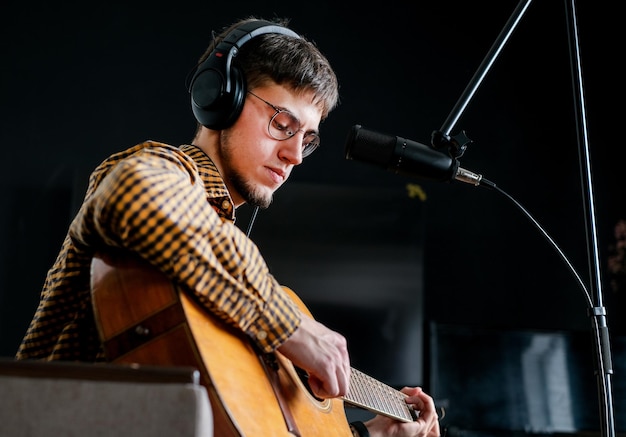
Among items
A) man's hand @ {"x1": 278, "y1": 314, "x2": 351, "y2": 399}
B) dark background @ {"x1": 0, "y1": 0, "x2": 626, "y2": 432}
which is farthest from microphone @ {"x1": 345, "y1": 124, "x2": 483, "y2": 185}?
dark background @ {"x1": 0, "y1": 0, "x2": 626, "y2": 432}

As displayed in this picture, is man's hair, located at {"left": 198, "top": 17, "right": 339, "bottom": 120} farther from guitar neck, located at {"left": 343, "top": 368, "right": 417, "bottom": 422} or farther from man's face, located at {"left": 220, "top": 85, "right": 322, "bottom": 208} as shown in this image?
guitar neck, located at {"left": 343, "top": 368, "right": 417, "bottom": 422}

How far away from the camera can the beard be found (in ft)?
4.97

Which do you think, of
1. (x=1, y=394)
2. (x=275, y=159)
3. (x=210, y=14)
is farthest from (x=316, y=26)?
(x=1, y=394)

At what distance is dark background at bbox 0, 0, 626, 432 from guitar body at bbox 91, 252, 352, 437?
7.27 ft

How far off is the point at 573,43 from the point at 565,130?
2666 millimetres

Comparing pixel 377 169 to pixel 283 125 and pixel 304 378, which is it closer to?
pixel 283 125

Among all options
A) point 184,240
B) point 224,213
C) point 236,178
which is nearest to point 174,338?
point 184,240

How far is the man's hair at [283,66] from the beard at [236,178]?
137mm

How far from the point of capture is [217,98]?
1.46 meters

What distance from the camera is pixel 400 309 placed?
133 inches

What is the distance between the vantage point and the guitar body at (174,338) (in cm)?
86

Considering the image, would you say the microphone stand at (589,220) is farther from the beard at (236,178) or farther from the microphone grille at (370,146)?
the beard at (236,178)

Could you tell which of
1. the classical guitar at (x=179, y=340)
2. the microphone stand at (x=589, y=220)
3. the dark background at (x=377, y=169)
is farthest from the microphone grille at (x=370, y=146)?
the dark background at (x=377, y=169)

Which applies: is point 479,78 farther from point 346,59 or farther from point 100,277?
point 346,59
